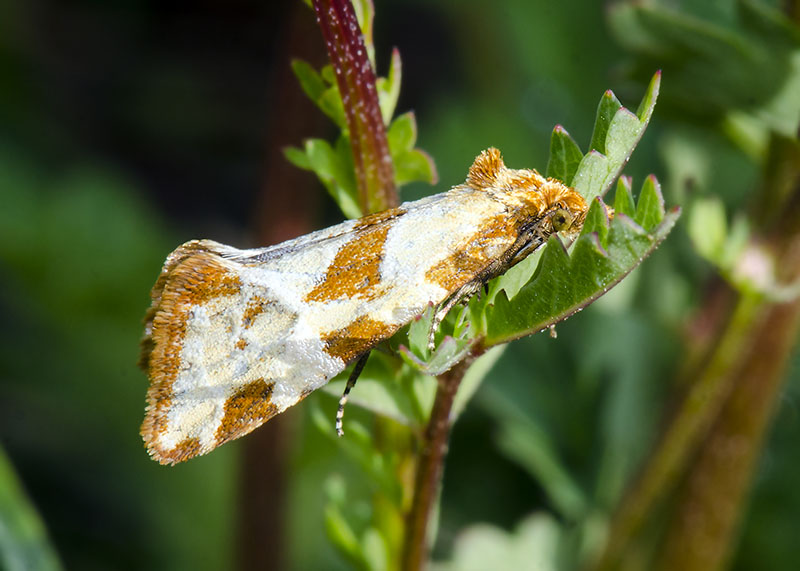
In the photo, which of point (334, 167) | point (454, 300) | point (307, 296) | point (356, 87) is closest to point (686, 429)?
point (454, 300)

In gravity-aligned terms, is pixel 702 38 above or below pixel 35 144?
below

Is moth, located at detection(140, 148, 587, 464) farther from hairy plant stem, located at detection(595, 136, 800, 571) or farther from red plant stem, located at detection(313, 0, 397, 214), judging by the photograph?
hairy plant stem, located at detection(595, 136, 800, 571)

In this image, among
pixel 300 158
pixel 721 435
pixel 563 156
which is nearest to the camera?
pixel 563 156

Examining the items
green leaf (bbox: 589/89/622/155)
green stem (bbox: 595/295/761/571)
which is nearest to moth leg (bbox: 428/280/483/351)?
green leaf (bbox: 589/89/622/155)

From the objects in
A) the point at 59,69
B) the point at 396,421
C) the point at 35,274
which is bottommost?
the point at 396,421

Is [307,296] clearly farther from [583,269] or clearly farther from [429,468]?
[583,269]

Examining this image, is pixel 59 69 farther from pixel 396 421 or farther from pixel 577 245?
pixel 577 245

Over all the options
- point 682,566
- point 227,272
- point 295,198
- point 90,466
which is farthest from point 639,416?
point 90,466
